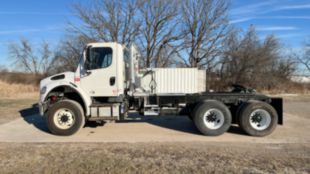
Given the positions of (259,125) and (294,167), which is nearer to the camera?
(294,167)

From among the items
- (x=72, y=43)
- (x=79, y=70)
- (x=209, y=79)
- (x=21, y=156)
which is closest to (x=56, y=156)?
(x=21, y=156)

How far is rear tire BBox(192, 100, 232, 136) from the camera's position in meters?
7.58

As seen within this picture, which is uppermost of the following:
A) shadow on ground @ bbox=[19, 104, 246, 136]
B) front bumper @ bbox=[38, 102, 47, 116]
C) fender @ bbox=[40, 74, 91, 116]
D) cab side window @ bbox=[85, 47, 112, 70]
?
cab side window @ bbox=[85, 47, 112, 70]

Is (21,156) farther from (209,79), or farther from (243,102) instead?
(209,79)

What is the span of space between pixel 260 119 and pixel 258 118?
0.06m

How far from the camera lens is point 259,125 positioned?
766cm

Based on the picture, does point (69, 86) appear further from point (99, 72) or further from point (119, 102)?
point (119, 102)

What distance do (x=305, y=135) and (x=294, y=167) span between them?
322 cm

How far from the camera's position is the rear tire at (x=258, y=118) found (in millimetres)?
7562

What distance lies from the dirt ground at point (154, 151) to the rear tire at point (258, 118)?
0.82ft

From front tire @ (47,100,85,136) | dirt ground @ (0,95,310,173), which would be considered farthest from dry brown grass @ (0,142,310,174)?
front tire @ (47,100,85,136)

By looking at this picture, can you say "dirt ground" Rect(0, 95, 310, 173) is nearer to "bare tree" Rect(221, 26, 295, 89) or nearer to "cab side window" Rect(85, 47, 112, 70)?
"cab side window" Rect(85, 47, 112, 70)

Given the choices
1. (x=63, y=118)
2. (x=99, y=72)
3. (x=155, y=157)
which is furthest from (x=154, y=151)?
(x=63, y=118)

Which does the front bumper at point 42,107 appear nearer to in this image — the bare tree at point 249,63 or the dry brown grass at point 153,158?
the dry brown grass at point 153,158
